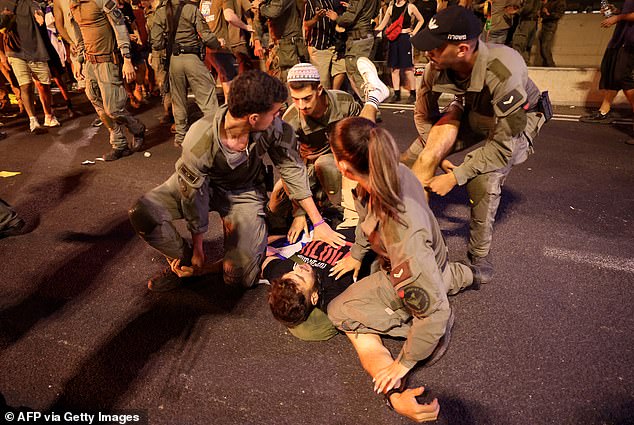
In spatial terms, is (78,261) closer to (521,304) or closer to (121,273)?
(121,273)

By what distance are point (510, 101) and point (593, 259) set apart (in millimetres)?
1441

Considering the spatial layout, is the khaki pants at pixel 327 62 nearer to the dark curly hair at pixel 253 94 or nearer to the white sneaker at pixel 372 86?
the white sneaker at pixel 372 86

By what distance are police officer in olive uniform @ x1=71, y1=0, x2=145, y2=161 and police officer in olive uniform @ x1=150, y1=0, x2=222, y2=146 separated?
1.27 feet

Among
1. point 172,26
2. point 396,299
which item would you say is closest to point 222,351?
point 396,299

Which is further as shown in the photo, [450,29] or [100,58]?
[100,58]

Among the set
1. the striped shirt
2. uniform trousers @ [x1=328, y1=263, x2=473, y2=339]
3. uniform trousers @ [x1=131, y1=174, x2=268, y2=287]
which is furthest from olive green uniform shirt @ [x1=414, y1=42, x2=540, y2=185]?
the striped shirt

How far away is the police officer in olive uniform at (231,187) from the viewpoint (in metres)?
2.21

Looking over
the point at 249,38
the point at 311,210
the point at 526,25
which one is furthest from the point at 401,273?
the point at 249,38

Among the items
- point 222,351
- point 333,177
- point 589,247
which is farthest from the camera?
point 333,177

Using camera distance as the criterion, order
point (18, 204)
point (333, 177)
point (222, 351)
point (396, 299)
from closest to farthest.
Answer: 1. point (396, 299)
2. point (222, 351)
3. point (333, 177)
4. point (18, 204)

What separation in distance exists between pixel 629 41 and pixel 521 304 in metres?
4.38

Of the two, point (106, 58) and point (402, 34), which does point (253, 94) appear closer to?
point (106, 58)

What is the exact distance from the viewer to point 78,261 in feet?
10.5

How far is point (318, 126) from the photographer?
324 centimetres
